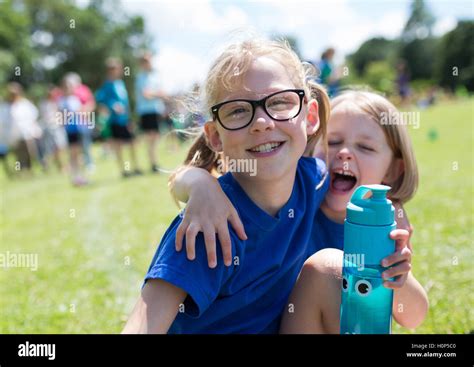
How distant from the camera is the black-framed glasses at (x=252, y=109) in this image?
1911 mm

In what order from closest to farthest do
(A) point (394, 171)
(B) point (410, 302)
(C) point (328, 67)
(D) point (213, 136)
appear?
(B) point (410, 302)
(D) point (213, 136)
(A) point (394, 171)
(C) point (328, 67)

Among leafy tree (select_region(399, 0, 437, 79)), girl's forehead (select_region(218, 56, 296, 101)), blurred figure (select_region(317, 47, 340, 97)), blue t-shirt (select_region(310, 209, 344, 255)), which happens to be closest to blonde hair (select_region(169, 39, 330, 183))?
girl's forehead (select_region(218, 56, 296, 101))

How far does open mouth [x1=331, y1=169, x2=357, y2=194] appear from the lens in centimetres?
248

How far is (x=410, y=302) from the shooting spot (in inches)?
79.0

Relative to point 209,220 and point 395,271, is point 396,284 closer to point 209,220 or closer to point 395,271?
point 395,271

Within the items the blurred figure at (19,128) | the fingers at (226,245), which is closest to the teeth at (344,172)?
the fingers at (226,245)

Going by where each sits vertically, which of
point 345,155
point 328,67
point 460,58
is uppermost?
point 460,58

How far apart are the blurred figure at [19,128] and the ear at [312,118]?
1160 centimetres

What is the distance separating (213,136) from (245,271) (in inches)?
22.6

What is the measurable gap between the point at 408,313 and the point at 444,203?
3624 millimetres

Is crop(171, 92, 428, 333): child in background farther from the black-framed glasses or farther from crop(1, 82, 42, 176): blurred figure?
crop(1, 82, 42, 176): blurred figure

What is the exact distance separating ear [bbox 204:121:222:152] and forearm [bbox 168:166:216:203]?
11cm

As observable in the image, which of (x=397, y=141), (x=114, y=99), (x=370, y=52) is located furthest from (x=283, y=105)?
(x=370, y=52)
